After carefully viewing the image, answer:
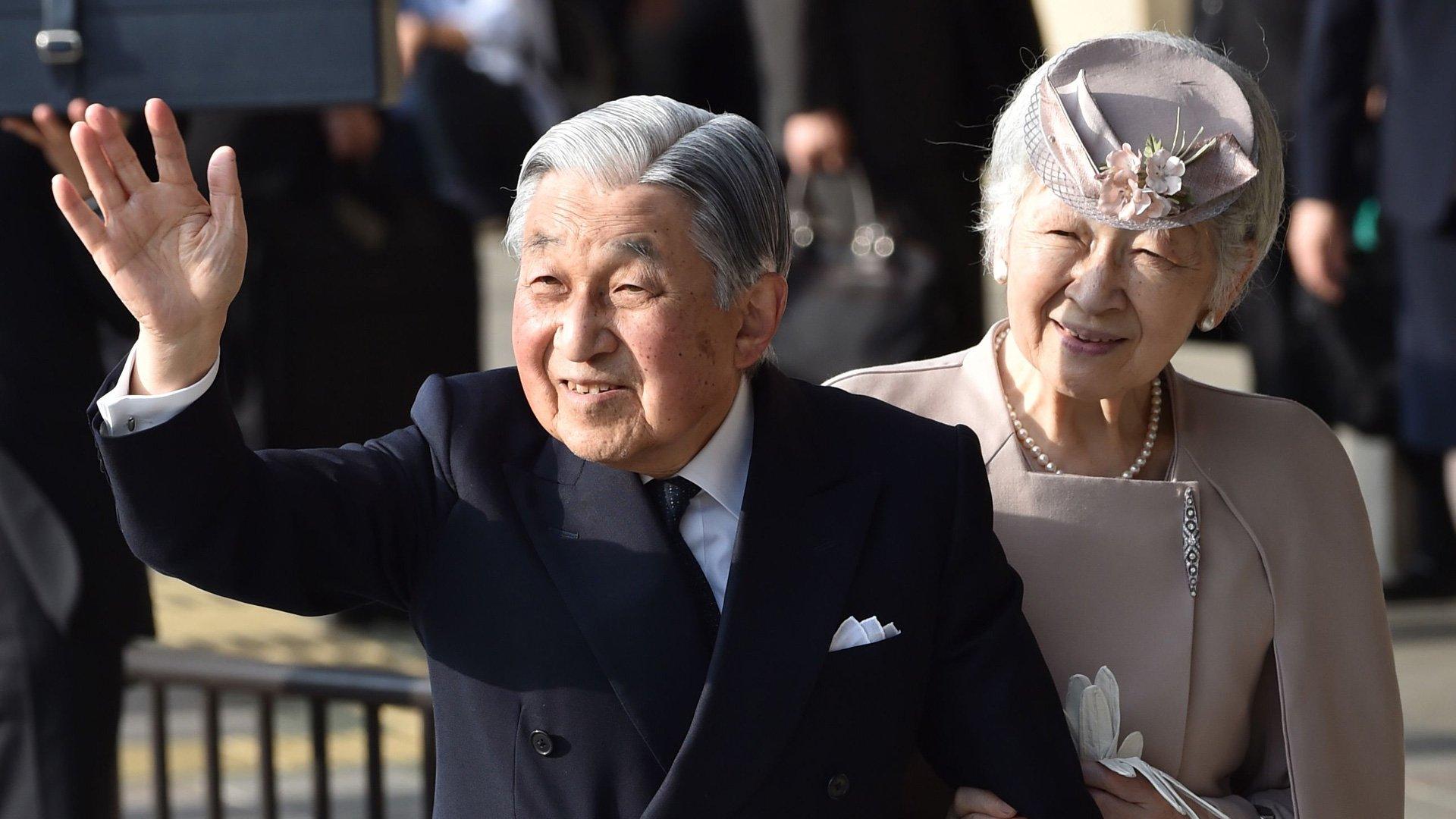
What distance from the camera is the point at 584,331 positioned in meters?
2.09

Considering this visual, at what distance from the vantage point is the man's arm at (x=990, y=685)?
2311 mm

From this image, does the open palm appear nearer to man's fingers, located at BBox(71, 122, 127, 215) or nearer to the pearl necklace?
man's fingers, located at BBox(71, 122, 127, 215)

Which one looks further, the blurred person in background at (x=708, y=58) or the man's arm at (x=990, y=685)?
the blurred person in background at (x=708, y=58)

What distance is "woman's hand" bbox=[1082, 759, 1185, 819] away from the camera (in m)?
2.45

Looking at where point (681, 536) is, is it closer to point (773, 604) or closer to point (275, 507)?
point (773, 604)

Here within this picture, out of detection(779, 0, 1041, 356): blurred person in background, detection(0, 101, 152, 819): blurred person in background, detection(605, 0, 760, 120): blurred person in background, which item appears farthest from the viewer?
detection(605, 0, 760, 120): blurred person in background

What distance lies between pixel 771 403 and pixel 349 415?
3.86m

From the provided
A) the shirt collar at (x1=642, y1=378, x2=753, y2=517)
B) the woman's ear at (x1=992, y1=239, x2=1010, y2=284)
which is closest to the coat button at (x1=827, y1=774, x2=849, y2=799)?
the shirt collar at (x1=642, y1=378, x2=753, y2=517)

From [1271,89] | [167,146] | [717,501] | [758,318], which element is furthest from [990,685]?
[1271,89]

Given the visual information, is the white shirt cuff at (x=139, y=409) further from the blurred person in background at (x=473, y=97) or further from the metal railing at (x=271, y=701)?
the blurred person in background at (x=473, y=97)

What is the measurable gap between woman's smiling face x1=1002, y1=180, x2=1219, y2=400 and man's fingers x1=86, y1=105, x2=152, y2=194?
1.11m

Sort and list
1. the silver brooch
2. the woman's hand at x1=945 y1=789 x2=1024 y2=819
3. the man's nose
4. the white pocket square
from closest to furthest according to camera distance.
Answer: the man's nose < the white pocket square < the woman's hand at x1=945 y1=789 x2=1024 y2=819 < the silver brooch

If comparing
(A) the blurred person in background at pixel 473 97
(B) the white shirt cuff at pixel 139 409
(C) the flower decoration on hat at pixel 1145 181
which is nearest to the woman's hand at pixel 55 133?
(B) the white shirt cuff at pixel 139 409

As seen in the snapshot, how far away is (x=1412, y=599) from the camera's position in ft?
19.4
